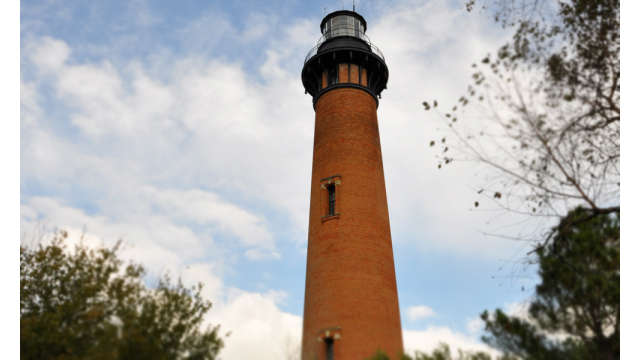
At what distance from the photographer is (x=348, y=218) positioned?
66.9 ft

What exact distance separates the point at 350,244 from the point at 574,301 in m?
9.59

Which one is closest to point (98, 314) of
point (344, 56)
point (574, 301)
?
point (574, 301)

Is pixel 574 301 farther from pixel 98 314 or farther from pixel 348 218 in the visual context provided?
pixel 98 314

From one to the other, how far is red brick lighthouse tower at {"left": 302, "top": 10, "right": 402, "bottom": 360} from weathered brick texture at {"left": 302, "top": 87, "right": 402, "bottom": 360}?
40 millimetres

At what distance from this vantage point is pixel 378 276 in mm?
19562

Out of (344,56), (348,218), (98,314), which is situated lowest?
(98,314)

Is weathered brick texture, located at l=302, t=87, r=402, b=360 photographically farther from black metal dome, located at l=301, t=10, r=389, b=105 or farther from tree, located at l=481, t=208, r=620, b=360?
tree, located at l=481, t=208, r=620, b=360

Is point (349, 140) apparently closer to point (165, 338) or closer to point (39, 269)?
point (165, 338)

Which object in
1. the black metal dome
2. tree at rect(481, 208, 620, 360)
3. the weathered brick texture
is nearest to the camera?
tree at rect(481, 208, 620, 360)

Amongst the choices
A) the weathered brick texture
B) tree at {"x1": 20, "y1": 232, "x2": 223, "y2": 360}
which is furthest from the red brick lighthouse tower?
tree at {"x1": 20, "y1": 232, "x2": 223, "y2": 360}

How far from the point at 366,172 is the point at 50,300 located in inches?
542

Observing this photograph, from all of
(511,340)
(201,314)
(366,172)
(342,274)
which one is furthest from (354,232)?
(511,340)

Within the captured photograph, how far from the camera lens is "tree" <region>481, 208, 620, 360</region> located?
36.4 ft

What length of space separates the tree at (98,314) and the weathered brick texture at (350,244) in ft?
15.7
